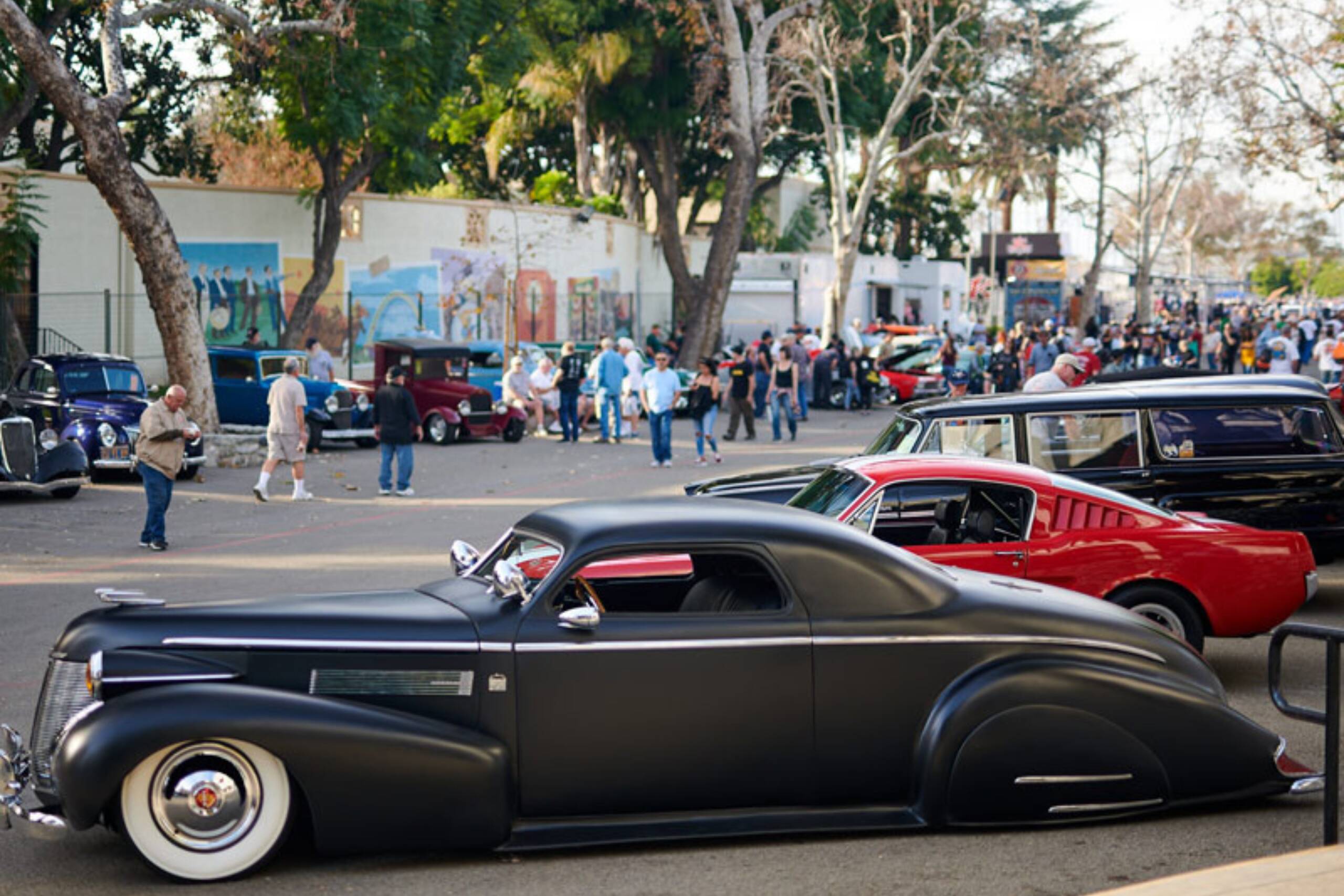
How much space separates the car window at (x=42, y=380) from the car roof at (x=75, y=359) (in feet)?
0.35

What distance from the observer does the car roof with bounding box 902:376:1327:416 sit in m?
12.2

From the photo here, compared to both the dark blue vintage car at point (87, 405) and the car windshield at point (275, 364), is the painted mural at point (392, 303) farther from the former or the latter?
the dark blue vintage car at point (87, 405)

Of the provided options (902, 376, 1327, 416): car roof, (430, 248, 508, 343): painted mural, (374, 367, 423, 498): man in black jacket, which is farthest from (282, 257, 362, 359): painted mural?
(902, 376, 1327, 416): car roof

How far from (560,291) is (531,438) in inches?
705

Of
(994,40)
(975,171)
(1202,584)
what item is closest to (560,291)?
(994,40)

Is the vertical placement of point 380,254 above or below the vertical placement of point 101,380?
above

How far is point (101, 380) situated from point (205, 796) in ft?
57.3

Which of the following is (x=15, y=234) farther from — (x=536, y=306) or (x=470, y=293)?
(x=536, y=306)

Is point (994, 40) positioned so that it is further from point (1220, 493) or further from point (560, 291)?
point (1220, 493)

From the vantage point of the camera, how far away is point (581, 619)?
6242 millimetres

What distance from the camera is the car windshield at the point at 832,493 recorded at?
9570 mm

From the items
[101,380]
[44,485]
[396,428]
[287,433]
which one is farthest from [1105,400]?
[101,380]

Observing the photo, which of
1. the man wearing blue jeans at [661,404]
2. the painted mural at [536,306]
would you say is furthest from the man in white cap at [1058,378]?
the painted mural at [536,306]

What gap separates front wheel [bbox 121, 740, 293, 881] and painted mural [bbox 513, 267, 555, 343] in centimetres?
3875
